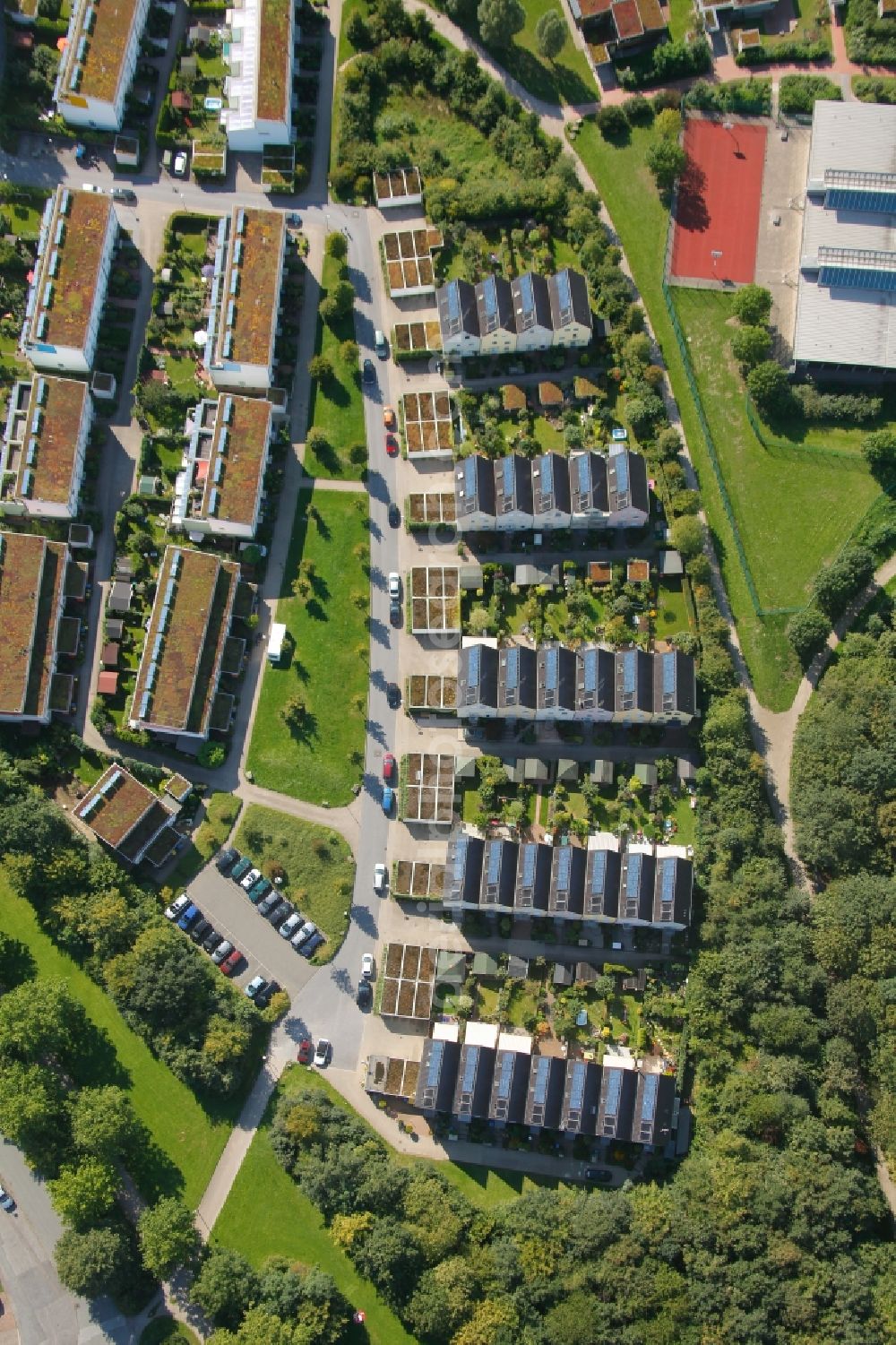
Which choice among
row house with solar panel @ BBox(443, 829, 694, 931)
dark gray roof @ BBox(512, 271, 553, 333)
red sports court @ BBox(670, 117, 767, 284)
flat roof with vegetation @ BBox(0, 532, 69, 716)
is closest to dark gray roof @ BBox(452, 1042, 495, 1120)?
row house with solar panel @ BBox(443, 829, 694, 931)

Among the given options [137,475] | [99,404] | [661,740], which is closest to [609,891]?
[661,740]

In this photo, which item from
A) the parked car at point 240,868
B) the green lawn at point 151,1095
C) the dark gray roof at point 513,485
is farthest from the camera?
the dark gray roof at point 513,485

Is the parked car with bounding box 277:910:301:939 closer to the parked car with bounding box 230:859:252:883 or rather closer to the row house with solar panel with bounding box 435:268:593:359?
the parked car with bounding box 230:859:252:883

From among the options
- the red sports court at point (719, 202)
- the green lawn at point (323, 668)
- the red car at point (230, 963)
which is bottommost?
the red car at point (230, 963)

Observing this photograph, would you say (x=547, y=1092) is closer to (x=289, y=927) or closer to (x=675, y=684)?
(x=289, y=927)

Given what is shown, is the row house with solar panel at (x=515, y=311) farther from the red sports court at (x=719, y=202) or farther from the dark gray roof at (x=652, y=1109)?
the dark gray roof at (x=652, y=1109)

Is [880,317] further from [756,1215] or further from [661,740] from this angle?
[756,1215]

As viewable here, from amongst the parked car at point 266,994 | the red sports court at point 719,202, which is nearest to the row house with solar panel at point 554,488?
the red sports court at point 719,202
